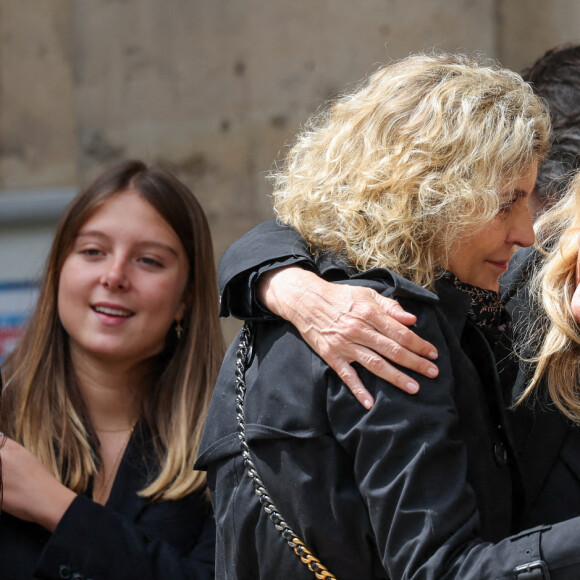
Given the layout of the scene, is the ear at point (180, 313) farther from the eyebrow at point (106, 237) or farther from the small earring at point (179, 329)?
the eyebrow at point (106, 237)

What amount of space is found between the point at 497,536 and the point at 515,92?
80 centimetres

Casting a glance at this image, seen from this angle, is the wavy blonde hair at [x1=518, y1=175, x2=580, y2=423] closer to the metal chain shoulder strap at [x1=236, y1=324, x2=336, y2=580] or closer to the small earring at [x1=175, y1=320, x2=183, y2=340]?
the metal chain shoulder strap at [x1=236, y1=324, x2=336, y2=580]

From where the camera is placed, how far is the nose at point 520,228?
189cm

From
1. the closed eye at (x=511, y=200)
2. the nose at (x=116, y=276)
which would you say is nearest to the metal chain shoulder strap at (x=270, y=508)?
the closed eye at (x=511, y=200)

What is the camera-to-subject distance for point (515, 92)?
1924mm

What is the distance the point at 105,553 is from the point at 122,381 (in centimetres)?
56

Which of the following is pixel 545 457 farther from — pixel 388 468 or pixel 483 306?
pixel 388 468

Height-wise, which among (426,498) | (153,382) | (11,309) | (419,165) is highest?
(419,165)

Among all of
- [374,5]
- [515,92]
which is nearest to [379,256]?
[515,92]

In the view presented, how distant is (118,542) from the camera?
2492 millimetres

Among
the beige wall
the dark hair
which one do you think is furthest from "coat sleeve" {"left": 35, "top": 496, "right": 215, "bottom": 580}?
the beige wall

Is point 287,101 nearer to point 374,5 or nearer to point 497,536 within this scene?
point 374,5

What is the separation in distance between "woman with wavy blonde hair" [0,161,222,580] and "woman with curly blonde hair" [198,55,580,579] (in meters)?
0.75

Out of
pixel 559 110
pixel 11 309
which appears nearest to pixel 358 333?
pixel 559 110
